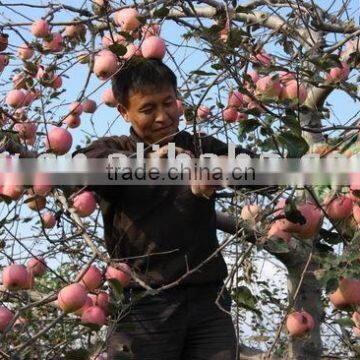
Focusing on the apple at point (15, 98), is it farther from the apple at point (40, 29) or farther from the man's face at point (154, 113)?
the man's face at point (154, 113)

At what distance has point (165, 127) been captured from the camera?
1.83 meters

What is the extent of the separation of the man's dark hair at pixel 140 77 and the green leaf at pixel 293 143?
681 millimetres

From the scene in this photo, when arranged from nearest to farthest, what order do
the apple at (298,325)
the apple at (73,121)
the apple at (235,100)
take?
the apple at (298,325), the apple at (235,100), the apple at (73,121)

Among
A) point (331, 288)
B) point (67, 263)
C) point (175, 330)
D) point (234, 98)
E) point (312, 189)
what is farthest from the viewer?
point (67, 263)

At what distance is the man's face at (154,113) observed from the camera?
6.00 ft

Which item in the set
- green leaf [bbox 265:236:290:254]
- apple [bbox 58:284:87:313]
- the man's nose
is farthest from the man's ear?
green leaf [bbox 265:236:290:254]

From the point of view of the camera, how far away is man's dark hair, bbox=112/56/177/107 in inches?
73.8

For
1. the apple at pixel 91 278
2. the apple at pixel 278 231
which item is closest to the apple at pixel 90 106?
the apple at pixel 91 278

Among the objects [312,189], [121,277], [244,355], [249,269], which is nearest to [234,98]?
[249,269]

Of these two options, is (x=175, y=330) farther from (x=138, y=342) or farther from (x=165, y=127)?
(x=165, y=127)

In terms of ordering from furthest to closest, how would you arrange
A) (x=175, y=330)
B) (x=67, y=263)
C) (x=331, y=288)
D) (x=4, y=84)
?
1. (x=67, y=263)
2. (x=4, y=84)
3. (x=175, y=330)
4. (x=331, y=288)

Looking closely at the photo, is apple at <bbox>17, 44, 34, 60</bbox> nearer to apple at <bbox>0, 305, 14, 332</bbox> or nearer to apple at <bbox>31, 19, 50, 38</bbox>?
apple at <bbox>31, 19, 50, 38</bbox>

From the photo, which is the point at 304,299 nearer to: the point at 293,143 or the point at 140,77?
the point at 140,77

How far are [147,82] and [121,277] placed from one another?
52cm
